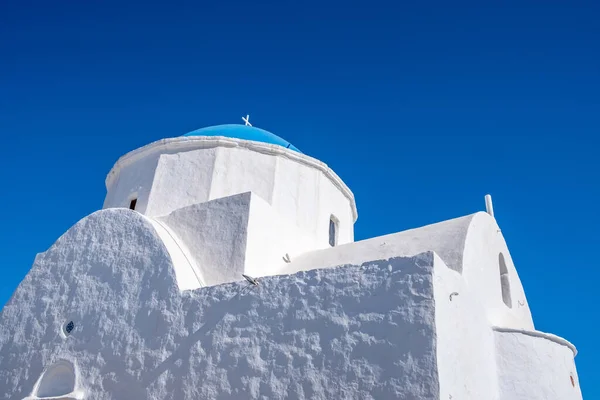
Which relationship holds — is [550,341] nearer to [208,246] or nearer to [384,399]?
[384,399]

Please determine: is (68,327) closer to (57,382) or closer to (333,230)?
(57,382)

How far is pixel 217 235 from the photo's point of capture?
25.2ft

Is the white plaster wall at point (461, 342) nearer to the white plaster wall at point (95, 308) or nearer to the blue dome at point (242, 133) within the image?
the white plaster wall at point (95, 308)

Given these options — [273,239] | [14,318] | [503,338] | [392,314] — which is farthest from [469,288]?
[14,318]

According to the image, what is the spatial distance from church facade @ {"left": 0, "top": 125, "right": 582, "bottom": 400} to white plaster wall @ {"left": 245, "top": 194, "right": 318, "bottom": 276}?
0.08ft

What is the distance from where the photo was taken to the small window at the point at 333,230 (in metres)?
10.3

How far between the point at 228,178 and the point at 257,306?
3589 mm

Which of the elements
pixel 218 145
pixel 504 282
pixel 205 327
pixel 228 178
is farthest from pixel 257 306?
pixel 218 145

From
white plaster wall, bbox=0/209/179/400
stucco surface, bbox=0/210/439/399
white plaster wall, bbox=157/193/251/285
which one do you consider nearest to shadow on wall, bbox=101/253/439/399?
stucco surface, bbox=0/210/439/399

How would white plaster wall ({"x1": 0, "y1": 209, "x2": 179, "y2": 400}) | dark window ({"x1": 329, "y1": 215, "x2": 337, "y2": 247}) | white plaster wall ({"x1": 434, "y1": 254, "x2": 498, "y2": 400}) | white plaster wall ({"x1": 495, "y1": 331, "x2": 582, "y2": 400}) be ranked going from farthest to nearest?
dark window ({"x1": 329, "y1": 215, "x2": 337, "y2": 247})
white plaster wall ({"x1": 0, "y1": 209, "x2": 179, "y2": 400})
white plaster wall ({"x1": 495, "y1": 331, "x2": 582, "y2": 400})
white plaster wall ({"x1": 434, "y1": 254, "x2": 498, "y2": 400})

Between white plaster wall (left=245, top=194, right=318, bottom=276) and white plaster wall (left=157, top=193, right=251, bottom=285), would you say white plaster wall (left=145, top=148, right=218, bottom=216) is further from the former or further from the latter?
white plaster wall (left=245, top=194, right=318, bottom=276)

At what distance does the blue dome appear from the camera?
10375mm

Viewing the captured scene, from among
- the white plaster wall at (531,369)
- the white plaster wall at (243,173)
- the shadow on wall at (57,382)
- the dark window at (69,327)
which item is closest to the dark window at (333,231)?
the white plaster wall at (243,173)

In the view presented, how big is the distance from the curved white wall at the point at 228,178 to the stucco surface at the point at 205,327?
139 cm
